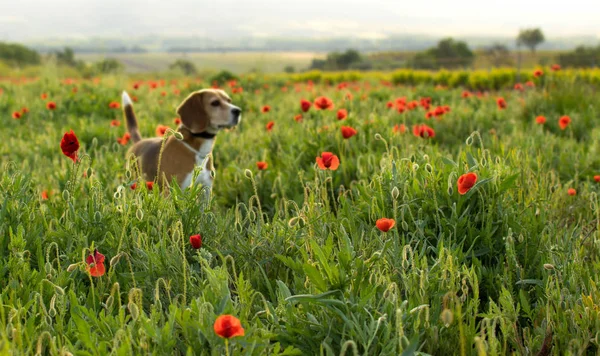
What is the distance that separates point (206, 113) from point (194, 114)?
0.09m

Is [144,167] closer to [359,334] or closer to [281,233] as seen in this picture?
[281,233]

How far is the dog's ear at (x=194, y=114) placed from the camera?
418 cm

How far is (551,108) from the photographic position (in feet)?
25.4

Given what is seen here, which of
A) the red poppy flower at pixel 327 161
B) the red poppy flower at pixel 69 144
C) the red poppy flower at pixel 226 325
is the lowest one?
the red poppy flower at pixel 226 325

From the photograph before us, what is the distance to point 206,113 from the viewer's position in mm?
4234

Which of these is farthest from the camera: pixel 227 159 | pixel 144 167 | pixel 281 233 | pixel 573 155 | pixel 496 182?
pixel 227 159

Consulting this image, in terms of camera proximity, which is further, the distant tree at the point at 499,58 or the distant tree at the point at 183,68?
the distant tree at the point at 499,58

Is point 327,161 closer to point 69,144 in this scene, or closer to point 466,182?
point 466,182

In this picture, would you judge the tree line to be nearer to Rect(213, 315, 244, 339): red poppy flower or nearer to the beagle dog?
the beagle dog

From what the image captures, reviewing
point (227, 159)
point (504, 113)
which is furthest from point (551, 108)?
point (227, 159)

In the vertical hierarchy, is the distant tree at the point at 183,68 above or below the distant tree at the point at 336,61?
above

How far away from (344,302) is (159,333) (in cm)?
60

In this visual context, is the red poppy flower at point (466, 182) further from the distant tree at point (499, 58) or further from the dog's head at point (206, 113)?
the distant tree at point (499, 58)

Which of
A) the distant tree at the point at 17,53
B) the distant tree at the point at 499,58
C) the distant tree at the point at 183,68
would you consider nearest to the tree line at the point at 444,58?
the distant tree at the point at 499,58
